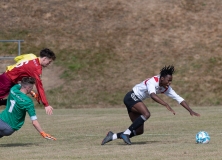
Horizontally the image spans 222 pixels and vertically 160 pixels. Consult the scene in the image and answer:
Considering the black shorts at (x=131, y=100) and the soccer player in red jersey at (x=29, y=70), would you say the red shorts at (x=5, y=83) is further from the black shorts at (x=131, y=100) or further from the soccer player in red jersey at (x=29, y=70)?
the black shorts at (x=131, y=100)

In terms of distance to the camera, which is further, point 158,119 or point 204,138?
point 158,119

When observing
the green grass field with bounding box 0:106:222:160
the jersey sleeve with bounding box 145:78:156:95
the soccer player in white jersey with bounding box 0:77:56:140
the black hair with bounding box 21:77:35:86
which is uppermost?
the black hair with bounding box 21:77:35:86

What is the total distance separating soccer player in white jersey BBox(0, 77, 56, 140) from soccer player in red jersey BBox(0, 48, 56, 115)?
47 cm

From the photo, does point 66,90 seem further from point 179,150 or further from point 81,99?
point 179,150

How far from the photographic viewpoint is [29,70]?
12891 millimetres

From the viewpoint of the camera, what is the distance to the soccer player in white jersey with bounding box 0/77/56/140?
11.9m


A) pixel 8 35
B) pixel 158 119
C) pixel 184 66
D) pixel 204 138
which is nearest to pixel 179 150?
pixel 204 138

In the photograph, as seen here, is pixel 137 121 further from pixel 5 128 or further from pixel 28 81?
pixel 5 128

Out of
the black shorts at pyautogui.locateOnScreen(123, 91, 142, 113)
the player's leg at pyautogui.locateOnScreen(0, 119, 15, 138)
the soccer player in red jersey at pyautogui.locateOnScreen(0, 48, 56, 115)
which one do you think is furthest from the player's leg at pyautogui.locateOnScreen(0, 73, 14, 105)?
the black shorts at pyautogui.locateOnScreen(123, 91, 142, 113)

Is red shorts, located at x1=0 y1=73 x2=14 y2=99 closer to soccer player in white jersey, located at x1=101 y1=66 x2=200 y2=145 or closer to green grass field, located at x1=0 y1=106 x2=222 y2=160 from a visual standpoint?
green grass field, located at x1=0 y1=106 x2=222 y2=160

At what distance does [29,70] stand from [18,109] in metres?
1.21

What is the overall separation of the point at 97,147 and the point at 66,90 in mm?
19015

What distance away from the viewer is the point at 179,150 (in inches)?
430

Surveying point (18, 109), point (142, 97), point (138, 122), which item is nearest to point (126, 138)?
point (138, 122)
